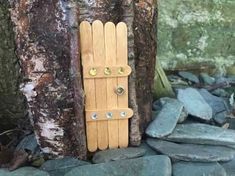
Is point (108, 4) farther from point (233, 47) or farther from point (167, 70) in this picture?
point (233, 47)

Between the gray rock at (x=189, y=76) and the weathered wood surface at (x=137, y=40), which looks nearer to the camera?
the weathered wood surface at (x=137, y=40)

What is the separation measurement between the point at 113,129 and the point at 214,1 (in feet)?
4.24

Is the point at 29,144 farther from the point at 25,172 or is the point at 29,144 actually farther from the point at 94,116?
the point at 94,116

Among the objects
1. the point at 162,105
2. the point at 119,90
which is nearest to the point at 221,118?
the point at 162,105

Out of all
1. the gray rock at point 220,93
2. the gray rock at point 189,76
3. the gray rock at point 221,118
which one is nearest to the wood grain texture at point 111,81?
the gray rock at point 221,118

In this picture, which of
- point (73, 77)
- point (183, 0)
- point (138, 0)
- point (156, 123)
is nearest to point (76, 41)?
point (73, 77)

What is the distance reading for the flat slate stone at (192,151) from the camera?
5.28 feet

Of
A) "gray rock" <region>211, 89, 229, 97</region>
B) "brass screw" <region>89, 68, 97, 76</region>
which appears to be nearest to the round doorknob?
"brass screw" <region>89, 68, 97, 76</region>

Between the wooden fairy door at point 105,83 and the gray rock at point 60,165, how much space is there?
9cm

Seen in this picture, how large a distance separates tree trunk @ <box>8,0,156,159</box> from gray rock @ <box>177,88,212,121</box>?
0.38 metres

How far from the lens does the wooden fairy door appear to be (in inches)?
61.3

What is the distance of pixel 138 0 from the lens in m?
1.62

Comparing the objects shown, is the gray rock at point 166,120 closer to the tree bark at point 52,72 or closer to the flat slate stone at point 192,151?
the flat slate stone at point 192,151

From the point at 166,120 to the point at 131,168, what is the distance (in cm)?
33
